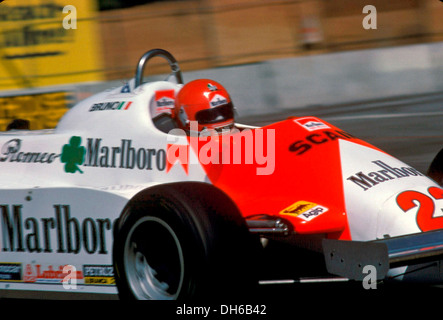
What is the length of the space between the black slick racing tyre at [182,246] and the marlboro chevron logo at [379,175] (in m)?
0.85

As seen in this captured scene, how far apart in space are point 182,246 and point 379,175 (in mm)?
1368

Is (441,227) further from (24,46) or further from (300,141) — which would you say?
(24,46)

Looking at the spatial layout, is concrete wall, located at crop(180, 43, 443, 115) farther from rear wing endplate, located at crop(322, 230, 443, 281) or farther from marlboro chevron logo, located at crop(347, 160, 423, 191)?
rear wing endplate, located at crop(322, 230, 443, 281)

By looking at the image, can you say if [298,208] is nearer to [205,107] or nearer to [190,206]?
[190,206]

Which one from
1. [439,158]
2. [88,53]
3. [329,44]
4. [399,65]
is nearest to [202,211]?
[439,158]

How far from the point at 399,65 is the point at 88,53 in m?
5.07

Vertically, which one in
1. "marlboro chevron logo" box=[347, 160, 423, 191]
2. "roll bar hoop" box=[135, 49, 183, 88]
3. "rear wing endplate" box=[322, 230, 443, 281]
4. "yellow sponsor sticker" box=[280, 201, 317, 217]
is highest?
"roll bar hoop" box=[135, 49, 183, 88]

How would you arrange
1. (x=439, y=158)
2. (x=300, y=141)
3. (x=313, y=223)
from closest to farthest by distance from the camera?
(x=313, y=223) < (x=300, y=141) < (x=439, y=158)

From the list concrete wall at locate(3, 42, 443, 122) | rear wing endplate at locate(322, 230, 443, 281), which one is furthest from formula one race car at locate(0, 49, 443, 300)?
concrete wall at locate(3, 42, 443, 122)

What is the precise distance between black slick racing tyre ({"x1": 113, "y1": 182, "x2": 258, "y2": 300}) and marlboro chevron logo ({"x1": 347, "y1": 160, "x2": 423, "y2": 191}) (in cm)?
85

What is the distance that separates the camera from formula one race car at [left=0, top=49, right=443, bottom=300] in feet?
12.7

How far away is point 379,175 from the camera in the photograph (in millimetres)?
4594

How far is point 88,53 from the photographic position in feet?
39.9
